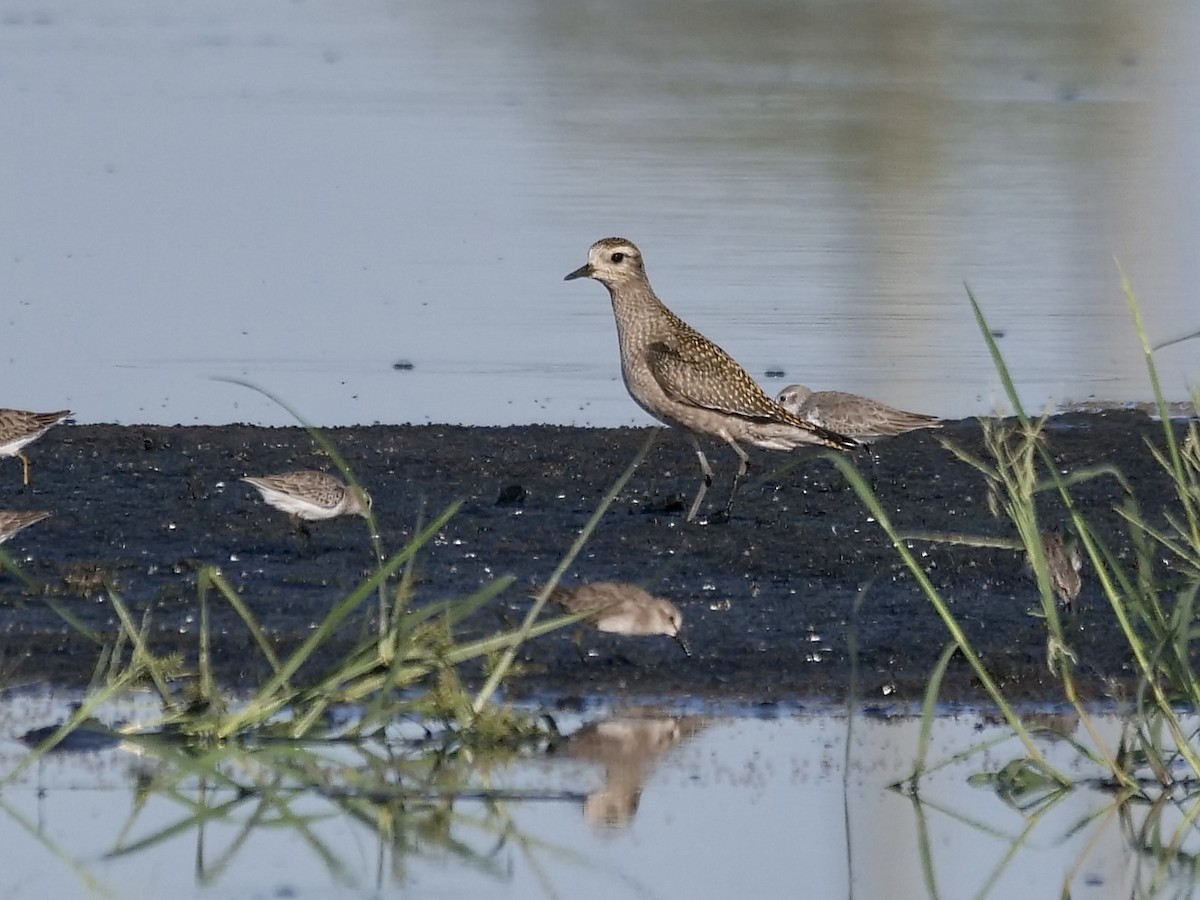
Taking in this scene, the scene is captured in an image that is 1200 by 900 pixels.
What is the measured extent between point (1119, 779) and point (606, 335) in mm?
7773

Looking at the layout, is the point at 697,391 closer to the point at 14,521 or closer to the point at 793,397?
the point at 793,397

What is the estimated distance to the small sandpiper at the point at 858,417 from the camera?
37.5ft

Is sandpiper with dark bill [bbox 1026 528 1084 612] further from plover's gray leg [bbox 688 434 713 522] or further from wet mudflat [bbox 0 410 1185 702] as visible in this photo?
plover's gray leg [bbox 688 434 713 522]

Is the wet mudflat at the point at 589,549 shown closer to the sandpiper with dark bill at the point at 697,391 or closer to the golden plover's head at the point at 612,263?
the sandpiper with dark bill at the point at 697,391

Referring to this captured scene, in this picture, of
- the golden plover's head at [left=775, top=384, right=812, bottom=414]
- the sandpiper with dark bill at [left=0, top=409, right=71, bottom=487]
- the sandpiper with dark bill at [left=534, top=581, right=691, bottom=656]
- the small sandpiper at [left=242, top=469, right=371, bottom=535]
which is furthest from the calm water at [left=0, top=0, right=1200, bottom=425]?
the sandpiper with dark bill at [left=534, top=581, right=691, bottom=656]

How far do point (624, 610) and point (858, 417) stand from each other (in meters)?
3.92

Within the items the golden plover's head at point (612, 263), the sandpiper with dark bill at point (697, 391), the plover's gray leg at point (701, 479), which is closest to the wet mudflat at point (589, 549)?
the plover's gray leg at point (701, 479)

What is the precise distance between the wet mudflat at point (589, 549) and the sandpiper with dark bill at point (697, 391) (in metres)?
0.21

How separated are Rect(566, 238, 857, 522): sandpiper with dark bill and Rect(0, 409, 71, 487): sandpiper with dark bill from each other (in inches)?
98.1

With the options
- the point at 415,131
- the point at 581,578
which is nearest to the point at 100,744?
the point at 581,578

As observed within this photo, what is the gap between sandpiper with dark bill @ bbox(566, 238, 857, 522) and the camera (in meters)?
10.9

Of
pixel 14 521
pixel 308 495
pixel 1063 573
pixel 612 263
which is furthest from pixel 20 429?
pixel 1063 573

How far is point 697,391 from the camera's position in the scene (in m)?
10.9

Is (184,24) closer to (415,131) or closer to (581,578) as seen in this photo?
(415,131)
